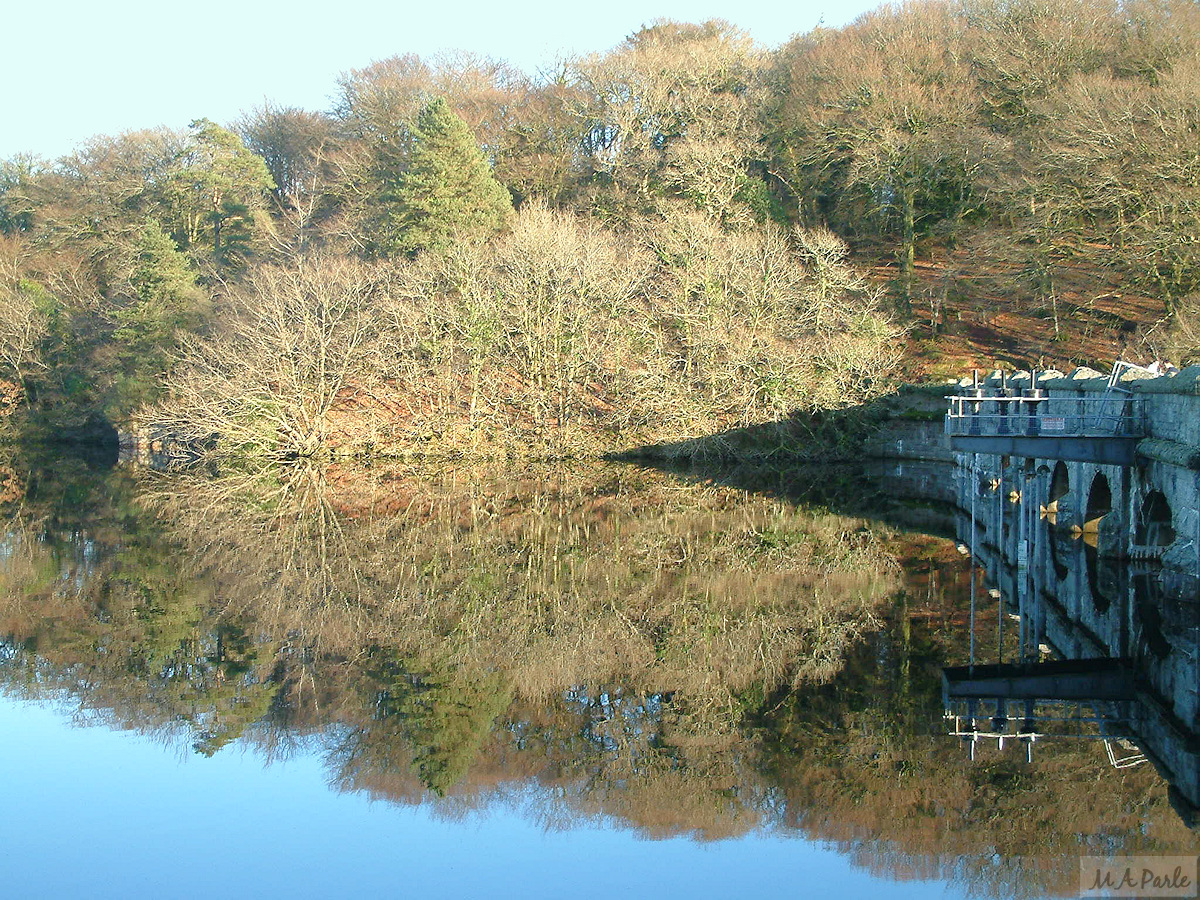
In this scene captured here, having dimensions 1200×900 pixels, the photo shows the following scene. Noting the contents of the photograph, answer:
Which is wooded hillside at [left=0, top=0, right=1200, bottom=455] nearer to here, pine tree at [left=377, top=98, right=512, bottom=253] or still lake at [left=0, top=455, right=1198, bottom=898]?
pine tree at [left=377, top=98, right=512, bottom=253]

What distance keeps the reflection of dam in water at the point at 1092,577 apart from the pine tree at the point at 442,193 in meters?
23.5

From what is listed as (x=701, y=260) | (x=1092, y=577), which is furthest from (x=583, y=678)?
(x=701, y=260)

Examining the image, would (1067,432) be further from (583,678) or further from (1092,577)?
(583,678)

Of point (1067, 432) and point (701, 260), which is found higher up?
point (701, 260)

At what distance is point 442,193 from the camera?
40.5 meters

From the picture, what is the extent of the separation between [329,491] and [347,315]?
941cm

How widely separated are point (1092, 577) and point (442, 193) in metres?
29.6

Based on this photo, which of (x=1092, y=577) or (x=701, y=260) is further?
(x=701, y=260)

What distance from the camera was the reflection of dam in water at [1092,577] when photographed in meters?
9.99

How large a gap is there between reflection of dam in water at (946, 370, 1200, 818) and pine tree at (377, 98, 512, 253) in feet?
77.0

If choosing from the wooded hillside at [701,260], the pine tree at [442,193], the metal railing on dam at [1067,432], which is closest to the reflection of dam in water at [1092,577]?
the metal railing on dam at [1067,432]

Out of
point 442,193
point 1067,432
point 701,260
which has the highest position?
point 442,193

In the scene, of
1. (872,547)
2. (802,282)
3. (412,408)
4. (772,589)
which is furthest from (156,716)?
(802,282)

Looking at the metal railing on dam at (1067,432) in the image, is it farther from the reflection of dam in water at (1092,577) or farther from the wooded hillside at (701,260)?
the wooded hillside at (701,260)
